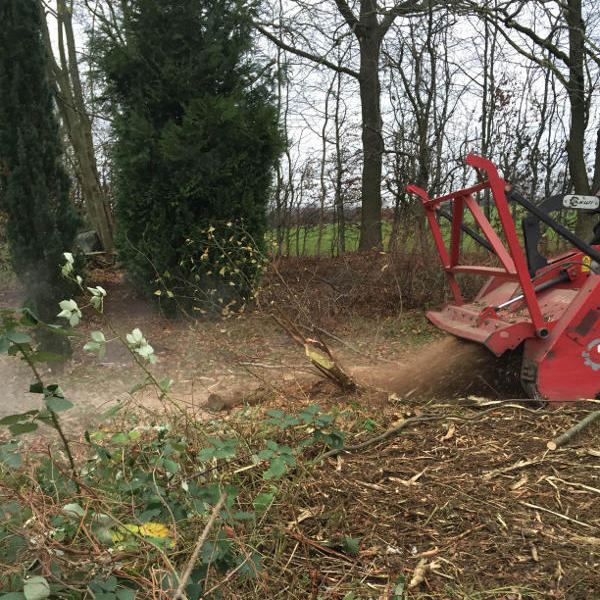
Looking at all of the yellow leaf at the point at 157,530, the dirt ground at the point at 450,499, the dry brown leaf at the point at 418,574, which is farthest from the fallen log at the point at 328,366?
the yellow leaf at the point at 157,530

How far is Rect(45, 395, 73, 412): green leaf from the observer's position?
5.46ft

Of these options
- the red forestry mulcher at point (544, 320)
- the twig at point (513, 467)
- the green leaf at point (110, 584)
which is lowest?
the twig at point (513, 467)

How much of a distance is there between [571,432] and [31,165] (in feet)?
20.0

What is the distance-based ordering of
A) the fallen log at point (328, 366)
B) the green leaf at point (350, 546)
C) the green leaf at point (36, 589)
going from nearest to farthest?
the green leaf at point (36, 589)
the green leaf at point (350, 546)
the fallen log at point (328, 366)

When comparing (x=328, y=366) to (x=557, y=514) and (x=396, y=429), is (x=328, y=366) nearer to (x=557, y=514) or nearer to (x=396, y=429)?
(x=396, y=429)

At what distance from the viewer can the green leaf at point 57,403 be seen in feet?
5.46

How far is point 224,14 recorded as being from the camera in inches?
327

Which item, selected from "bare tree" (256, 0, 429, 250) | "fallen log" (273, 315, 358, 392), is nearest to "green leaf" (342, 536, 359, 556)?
"fallen log" (273, 315, 358, 392)

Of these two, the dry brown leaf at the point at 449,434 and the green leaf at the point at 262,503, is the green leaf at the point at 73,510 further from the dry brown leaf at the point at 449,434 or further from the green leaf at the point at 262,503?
the dry brown leaf at the point at 449,434

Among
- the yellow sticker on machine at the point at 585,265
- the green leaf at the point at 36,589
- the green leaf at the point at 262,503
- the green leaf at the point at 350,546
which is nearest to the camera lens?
the green leaf at the point at 36,589

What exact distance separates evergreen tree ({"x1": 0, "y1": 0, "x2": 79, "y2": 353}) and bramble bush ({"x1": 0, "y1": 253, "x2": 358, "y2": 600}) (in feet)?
15.0

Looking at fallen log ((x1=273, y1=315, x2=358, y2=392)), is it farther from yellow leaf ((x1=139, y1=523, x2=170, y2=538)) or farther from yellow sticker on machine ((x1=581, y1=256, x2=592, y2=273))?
yellow leaf ((x1=139, y1=523, x2=170, y2=538))

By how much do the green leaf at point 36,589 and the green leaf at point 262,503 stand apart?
1064mm

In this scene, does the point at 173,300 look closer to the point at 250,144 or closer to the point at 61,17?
the point at 250,144
